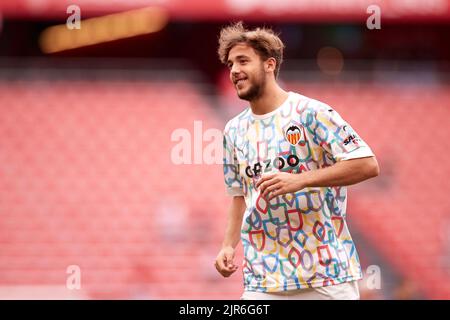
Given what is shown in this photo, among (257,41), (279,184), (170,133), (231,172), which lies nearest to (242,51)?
(257,41)

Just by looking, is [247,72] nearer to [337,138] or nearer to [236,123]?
[236,123]

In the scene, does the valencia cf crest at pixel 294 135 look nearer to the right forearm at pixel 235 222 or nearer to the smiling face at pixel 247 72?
the smiling face at pixel 247 72

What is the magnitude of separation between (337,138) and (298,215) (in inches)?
16.5

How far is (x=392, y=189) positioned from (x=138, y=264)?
3.42m

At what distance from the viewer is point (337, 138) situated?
13.9ft

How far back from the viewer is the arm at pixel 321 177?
409cm

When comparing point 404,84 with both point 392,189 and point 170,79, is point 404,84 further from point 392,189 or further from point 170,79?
point 170,79

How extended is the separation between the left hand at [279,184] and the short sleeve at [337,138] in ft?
0.79

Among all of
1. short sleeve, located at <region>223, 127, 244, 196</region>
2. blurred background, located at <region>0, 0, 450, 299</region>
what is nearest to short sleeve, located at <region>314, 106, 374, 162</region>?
short sleeve, located at <region>223, 127, 244, 196</region>

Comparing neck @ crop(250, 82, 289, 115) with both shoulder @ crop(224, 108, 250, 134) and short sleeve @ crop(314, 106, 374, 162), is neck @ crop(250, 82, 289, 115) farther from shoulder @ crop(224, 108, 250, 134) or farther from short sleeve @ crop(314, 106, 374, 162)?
short sleeve @ crop(314, 106, 374, 162)
